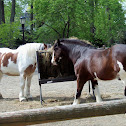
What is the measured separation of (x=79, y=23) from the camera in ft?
57.8

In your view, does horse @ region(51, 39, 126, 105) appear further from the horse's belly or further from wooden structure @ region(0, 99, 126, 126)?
wooden structure @ region(0, 99, 126, 126)

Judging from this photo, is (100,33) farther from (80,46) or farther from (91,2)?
(80,46)

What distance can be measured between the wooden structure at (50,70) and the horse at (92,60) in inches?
12.9

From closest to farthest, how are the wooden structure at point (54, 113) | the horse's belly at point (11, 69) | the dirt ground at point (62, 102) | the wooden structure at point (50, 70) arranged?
the wooden structure at point (54, 113), the dirt ground at point (62, 102), the wooden structure at point (50, 70), the horse's belly at point (11, 69)

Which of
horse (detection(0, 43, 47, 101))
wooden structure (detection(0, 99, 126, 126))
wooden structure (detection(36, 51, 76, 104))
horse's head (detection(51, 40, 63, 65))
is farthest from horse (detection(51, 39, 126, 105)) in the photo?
wooden structure (detection(0, 99, 126, 126))

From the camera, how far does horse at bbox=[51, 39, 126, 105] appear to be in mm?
4695

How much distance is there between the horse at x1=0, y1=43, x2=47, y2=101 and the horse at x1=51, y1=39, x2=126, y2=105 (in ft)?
2.82

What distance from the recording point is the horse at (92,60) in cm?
470

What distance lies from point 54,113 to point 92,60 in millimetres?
3112

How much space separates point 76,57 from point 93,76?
750mm

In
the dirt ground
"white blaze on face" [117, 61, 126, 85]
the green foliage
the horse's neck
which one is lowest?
the dirt ground

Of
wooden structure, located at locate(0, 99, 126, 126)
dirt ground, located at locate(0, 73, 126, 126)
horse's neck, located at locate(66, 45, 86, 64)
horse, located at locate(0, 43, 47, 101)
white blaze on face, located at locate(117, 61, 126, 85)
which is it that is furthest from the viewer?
horse, located at locate(0, 43, 47, 101)

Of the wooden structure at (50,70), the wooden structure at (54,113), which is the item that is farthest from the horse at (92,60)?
the wooden structure at (54,113)

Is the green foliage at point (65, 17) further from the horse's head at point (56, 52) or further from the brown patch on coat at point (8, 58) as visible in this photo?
the horse's head at point (56, 52)
